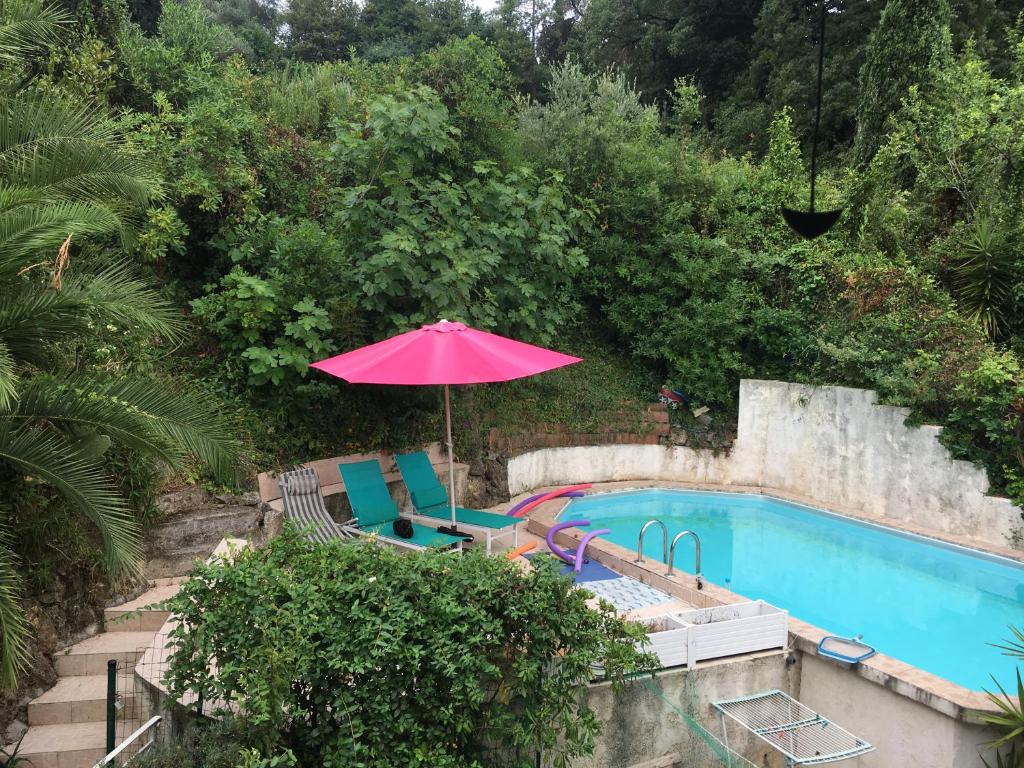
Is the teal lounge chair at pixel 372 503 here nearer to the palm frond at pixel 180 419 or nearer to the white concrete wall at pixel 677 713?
the palm frond at pixel 180 419

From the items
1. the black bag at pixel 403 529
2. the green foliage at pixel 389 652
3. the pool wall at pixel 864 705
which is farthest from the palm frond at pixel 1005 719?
the black bag at pixel 403 529

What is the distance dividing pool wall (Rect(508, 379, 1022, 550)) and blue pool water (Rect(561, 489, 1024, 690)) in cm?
41

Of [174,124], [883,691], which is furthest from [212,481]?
[883,691]

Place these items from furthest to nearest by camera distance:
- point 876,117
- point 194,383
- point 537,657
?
point 876,117, point 194,383, point 537,657

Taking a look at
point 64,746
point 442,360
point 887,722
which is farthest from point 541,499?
point 64,746

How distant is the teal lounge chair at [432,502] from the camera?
806 cm

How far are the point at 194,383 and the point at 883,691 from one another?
6.96 m

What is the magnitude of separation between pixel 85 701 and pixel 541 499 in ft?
21.8

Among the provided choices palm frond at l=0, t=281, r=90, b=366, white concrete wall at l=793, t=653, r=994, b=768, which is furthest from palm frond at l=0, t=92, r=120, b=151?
white concrete wall at l=793, t=653, r=994, b=768

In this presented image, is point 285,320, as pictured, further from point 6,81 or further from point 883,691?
point 883,691

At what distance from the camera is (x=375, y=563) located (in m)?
4.43

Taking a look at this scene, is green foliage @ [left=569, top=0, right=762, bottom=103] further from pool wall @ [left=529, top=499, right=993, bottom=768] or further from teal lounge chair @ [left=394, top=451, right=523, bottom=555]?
pool wall @ [left=529, top=499, right=993, bottom=768]

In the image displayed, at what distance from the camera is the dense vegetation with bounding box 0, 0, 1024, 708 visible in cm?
530

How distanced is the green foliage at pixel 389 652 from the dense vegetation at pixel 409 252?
1230 millimetres
